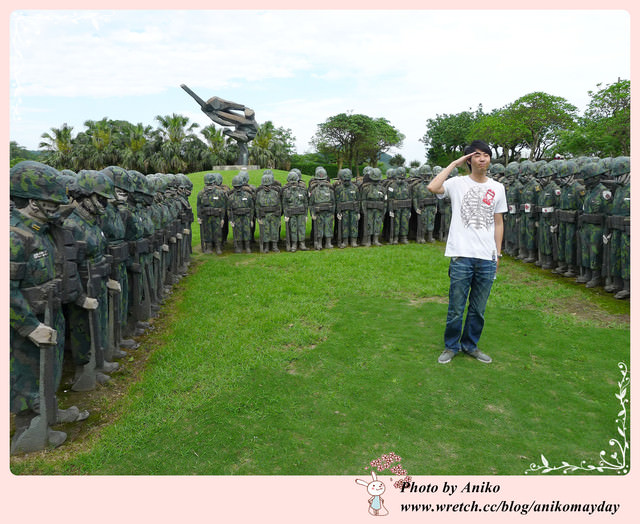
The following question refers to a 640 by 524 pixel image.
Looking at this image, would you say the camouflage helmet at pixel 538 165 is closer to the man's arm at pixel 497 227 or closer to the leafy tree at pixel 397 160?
the man's arm at pixel 497 227

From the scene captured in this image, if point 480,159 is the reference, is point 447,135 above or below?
above

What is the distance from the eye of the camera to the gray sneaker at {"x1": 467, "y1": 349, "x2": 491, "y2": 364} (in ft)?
17.5

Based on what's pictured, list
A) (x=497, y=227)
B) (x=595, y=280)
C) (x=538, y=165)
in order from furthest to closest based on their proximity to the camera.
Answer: (x=538, y=165)
(x=595, y=280)
(x=497, y=227)

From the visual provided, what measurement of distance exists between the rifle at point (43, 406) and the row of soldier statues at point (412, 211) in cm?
867

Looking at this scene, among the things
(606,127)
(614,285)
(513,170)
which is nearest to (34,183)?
(614,285)

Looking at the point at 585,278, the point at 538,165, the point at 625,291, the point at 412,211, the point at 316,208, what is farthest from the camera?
the point at 412,211

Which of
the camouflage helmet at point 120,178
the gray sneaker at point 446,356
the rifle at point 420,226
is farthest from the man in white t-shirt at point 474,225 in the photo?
the rifle at point 420,226

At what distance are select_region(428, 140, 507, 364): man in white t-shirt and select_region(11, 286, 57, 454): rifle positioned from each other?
383 centimetres

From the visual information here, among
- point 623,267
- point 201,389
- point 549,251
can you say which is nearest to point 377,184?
point 549,251

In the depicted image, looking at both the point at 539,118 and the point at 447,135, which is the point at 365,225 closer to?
the point at 539,118

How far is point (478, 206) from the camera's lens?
15.9 feet

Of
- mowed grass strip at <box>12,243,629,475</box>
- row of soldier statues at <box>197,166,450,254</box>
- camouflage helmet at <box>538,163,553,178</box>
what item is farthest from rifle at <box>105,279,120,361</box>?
camouflage helmet at <box>538,163,553,178</box>

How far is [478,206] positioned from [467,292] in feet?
3.26

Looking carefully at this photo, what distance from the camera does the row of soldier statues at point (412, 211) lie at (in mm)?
8562
